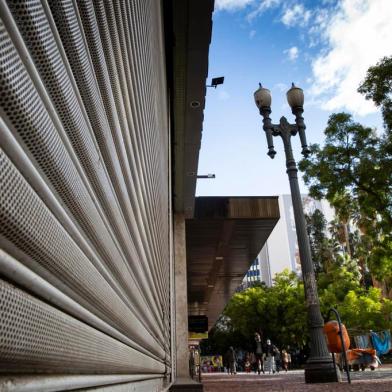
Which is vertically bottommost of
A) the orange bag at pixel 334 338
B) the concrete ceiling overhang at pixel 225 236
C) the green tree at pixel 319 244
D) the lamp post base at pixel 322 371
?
the lamp post base at pixel 322 371

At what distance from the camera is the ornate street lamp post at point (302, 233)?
7602mm

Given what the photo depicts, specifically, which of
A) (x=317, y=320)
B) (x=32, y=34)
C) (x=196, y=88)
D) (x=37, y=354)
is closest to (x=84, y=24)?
(x=32, y=34)

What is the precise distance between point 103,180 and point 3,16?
0.56 meters

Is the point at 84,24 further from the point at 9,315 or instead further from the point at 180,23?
the point at 180,23

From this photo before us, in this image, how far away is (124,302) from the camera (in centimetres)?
128

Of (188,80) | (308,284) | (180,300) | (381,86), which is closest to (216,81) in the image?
(188,80)

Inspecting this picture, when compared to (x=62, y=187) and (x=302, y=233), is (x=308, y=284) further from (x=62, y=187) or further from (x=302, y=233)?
(x=62, y=187)

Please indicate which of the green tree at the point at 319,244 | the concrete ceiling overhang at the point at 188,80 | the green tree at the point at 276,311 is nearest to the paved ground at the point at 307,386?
the concrete ceiling overhang at the point at 188,80

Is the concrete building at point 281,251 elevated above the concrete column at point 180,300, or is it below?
above

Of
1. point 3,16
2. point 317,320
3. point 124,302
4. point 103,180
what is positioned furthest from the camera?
point 317,320

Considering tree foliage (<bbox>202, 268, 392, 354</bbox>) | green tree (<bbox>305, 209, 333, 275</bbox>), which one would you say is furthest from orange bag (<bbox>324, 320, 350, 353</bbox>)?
green tree (<bbox>305, 209, 333, 275</bbox>)

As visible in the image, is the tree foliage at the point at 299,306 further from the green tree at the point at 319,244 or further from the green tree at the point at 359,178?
the green tree at the point at 359,178

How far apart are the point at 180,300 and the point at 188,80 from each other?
190 inches

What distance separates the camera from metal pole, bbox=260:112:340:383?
298 inches
